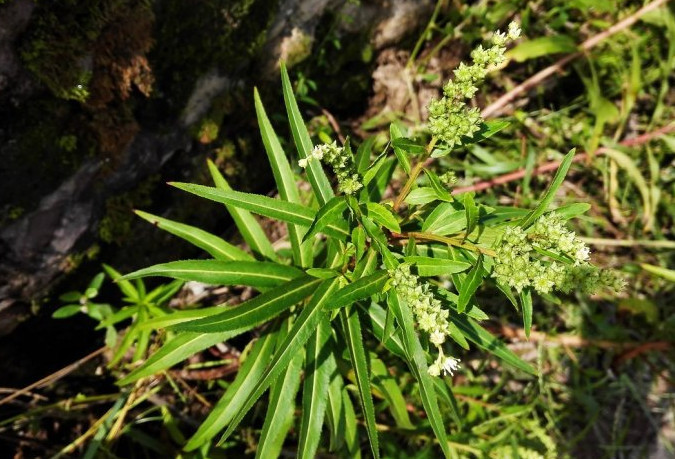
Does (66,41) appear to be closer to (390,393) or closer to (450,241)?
(450,241)

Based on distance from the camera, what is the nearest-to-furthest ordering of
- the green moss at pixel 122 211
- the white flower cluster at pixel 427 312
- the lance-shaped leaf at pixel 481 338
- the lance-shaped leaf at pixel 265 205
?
the white flower cluster at pixel 427 312, the lance-shaped leaf at pixel 265 205, the lance-shaped leaf at pixel 481 338, the green moss at pixel 122 211

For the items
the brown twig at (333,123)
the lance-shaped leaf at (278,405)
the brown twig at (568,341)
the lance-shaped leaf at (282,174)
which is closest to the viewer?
the lance-shaped leaf at (278,405)

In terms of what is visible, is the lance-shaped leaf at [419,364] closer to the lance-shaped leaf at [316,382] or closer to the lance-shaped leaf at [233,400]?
the lance-shaped leaf at [316,382]

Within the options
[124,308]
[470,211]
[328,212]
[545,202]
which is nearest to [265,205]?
[328,212]

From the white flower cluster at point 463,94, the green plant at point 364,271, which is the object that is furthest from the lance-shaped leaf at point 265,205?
the white flower cluster at point 463,94

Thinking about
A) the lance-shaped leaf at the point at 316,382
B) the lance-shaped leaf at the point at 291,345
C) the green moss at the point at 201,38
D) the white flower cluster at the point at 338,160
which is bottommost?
the lance-shaped leaf at the point at 316,382

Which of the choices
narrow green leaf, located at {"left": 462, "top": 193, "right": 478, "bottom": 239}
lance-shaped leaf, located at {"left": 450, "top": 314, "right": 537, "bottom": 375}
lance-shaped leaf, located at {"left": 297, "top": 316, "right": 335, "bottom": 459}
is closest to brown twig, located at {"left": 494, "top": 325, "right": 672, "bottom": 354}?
lance-shaped leaf, located at {"left": 450, "top": 314, "right": 537, "bottom": 375}

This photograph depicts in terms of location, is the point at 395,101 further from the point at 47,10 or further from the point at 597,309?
the point at 47,10

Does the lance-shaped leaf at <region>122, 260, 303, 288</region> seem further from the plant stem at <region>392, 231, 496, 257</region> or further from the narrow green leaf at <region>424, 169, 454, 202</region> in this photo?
the narrow green leaf at <region>424, 169, 454, 202</region>

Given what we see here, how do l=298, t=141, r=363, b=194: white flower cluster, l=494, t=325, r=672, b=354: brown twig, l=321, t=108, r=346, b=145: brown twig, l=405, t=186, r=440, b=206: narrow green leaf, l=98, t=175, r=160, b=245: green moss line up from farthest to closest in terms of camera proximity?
l=494, t=325, r=672, b=354: brown twig < l=321, t=108, r=346, b=145: brown twig < l=98, t=175, r=160, b=245: green moss < l=405, t=186, r=440, b=206: narrow green leaf < l=298, t=141, r=363, b=194: white flower cluster
